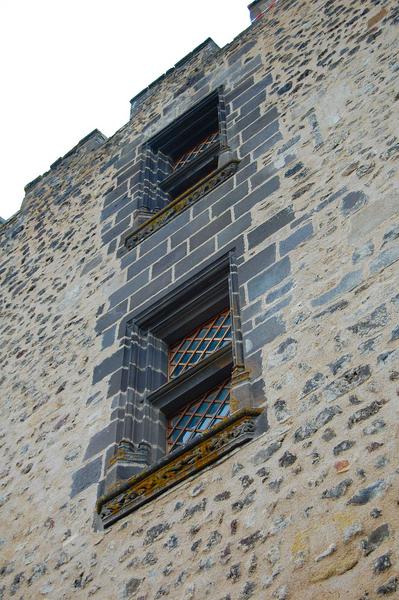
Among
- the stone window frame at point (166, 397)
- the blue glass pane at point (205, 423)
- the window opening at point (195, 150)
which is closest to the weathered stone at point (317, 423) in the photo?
the stone window frame at point (166, 397)

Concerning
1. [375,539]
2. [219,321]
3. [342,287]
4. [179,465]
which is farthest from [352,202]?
[375,539]

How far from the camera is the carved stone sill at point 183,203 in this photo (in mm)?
8055

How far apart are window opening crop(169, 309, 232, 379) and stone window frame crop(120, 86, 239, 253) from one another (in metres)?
1.49

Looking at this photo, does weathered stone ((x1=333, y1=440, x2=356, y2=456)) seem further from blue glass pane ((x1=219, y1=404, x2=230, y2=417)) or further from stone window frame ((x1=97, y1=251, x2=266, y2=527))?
blue glass pane ((x1=219, y1=404, x2=230, y2=417))

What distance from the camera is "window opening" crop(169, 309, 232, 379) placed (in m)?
→ 6.77

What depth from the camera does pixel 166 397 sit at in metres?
6.55

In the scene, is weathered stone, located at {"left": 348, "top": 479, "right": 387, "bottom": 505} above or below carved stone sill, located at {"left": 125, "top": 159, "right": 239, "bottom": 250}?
below

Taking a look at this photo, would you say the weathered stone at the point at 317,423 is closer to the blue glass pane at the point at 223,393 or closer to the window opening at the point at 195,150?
the blue glass pane at the point at 223,393

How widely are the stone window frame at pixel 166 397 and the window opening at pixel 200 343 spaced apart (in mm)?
68

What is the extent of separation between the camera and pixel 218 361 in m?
6.38

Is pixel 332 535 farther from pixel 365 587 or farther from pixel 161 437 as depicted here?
pixel 161 437

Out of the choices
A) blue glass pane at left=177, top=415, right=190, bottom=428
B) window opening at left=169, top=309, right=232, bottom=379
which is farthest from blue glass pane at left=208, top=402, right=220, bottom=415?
window opening at left=169, top=309, right=232, bottom=379

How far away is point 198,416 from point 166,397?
0.35 meters

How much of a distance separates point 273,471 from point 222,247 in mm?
2695
